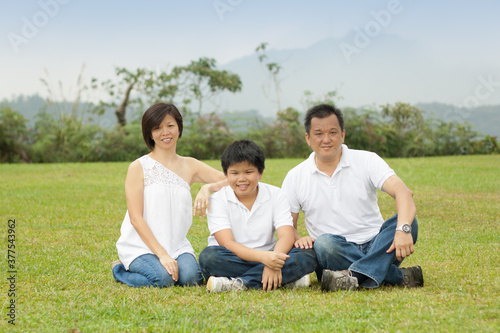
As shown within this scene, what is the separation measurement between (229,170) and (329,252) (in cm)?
84

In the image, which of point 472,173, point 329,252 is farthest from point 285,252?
point 472,173

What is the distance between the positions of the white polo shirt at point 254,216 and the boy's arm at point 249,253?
→ 0.07 metres

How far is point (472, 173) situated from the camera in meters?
11.9

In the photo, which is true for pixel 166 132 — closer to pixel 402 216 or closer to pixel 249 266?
pixel 249 266

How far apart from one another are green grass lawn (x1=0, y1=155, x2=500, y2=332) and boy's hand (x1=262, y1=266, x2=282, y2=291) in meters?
0.07

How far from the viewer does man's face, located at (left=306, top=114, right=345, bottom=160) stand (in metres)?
3.76

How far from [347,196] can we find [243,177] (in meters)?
0.72

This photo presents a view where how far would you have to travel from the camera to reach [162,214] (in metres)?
3.97

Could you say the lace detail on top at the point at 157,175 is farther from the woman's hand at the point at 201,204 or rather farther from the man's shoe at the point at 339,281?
the man's shoe at the point at 339,281

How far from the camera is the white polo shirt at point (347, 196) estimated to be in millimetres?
3797

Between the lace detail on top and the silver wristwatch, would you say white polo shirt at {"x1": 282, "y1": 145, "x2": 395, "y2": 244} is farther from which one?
the lace detail on top

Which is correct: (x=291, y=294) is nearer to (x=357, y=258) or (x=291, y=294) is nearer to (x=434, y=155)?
(x=357, y=258)

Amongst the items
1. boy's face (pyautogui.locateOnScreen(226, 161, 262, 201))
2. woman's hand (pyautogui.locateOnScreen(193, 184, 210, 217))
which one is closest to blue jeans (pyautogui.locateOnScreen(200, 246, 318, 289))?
woman's hand (pyautogui.locateOnScreen(193, 184, 210, 217))

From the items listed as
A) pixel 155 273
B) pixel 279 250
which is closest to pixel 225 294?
pixel 279 250
